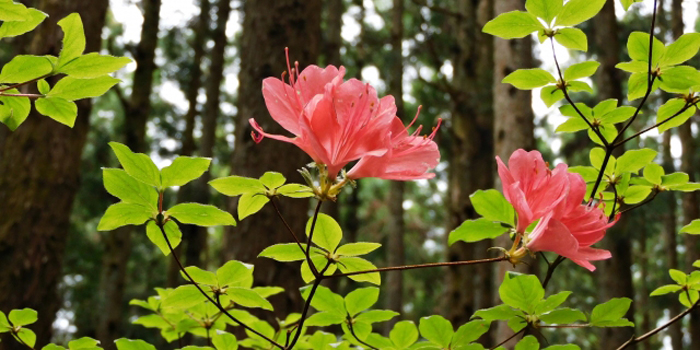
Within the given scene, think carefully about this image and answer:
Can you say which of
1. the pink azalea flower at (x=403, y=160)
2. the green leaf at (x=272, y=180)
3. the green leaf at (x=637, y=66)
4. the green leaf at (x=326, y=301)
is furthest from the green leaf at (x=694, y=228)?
the green leaf at (x=272, y=180)

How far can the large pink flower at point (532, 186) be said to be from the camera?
0.93 meters

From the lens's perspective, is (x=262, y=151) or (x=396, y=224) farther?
(x=396, y=224)

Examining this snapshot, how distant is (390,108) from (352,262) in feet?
0.91

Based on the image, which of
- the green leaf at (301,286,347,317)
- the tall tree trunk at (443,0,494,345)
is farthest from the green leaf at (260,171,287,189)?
the tall tree trunk at (443,0,494,345)

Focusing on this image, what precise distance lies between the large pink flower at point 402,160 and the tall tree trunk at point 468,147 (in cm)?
422

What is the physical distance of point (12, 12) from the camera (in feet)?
2.90

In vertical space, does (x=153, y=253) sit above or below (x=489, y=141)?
below

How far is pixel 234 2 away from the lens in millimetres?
11320

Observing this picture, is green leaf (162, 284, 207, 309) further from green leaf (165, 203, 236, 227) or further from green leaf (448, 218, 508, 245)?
green leaf (448, 218, 508, 245)

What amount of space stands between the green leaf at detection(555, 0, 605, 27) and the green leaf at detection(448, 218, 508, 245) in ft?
1.31

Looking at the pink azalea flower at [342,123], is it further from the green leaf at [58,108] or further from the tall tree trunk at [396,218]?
the tall tree trunk at [396,218]

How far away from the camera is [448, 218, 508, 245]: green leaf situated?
44.7 inches

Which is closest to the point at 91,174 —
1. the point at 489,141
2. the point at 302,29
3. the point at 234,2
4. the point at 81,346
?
the point at 234,2

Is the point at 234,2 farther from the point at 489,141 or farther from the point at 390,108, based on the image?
the point at 390,108
